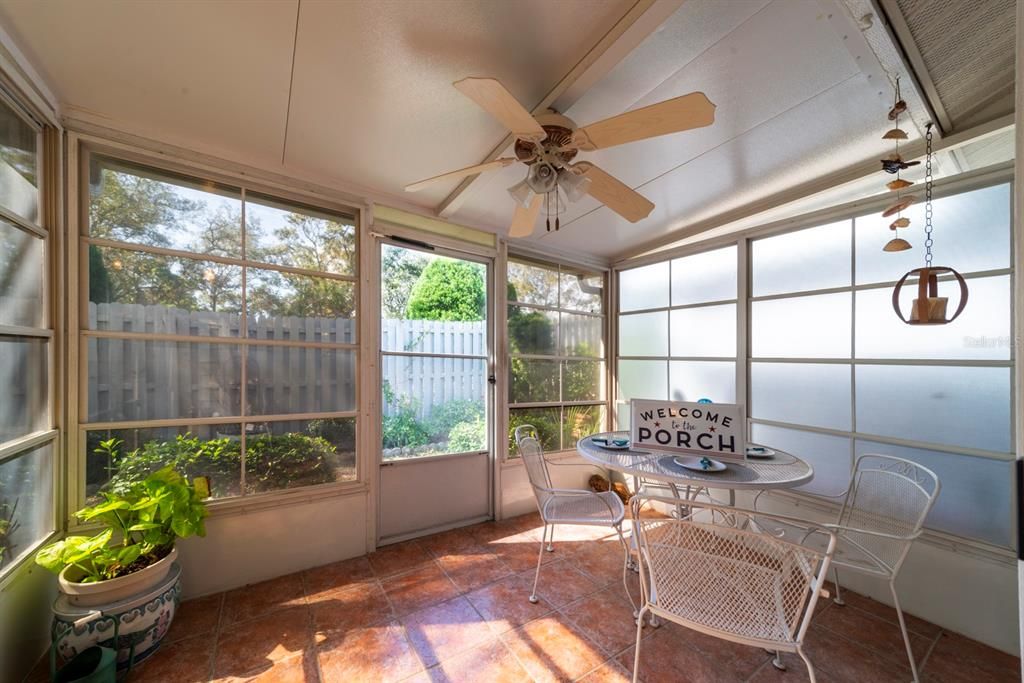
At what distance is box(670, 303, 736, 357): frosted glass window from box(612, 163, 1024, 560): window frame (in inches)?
4.1

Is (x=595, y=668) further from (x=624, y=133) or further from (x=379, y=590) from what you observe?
(x=624, y=133)

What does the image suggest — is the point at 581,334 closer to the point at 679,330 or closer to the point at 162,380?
the point at 679,330

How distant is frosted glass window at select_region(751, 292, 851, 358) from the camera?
2.39m

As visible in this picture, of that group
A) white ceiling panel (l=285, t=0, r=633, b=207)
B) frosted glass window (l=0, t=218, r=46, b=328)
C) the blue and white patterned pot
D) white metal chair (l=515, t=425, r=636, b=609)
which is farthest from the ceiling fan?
the blue and white patterned pot

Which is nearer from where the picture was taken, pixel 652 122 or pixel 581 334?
pixel 652 122

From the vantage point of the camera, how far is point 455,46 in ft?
4.61

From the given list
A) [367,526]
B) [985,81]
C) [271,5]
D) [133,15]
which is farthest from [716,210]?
[367,526]

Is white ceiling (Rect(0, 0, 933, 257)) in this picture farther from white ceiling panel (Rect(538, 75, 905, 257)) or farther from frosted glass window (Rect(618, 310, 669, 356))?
frosted glass window (Rect(618, 310, 669, 356))

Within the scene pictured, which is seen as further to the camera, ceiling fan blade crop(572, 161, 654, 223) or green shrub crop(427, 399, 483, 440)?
green shrub crop(427, 399, 483, 440)

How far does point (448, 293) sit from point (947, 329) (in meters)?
3.21

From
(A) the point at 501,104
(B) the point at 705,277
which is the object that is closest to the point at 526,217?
(A) the point at 501,104

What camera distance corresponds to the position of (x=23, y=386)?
1.54 metres

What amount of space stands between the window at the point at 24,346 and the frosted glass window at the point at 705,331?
4.07 metres

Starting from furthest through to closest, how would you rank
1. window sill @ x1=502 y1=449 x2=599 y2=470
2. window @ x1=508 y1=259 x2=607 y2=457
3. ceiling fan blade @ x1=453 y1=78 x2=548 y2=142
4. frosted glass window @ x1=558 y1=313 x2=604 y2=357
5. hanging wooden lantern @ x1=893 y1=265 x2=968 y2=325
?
frosted glass window @ x1=558 y1=313 x2=604 y2=357, window @ x1=508 y1=259 x2=607 y2=457, window sill @ x1=502 y1=449 x2=599 y2=470, hanging wooden lantern @ x1=893 y1=265 x2=968 y2=325, ceiling fan blade @ x1=453 y1=78 x2=548 y2=142
